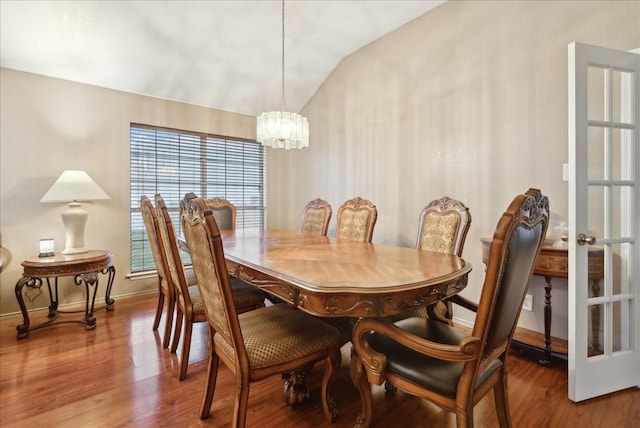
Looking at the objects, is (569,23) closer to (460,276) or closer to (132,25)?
(460,276)

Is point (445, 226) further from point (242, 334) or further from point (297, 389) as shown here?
point (242, 334)

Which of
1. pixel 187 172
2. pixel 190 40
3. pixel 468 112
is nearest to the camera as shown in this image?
pixel 468 112

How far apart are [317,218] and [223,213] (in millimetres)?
1143

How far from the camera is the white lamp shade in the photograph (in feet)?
9.51

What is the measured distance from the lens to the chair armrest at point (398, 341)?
102cm

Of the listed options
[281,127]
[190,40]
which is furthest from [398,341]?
[190,40]

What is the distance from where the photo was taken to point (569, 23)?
2248 mm

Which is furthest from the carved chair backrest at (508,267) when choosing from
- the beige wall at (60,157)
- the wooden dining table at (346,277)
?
the beige wall at (60,157)

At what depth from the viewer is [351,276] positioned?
1.35 metres

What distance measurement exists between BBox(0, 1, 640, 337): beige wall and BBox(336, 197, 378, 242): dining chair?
2.34 feet

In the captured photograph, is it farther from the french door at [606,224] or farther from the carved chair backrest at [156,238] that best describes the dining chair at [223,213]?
the french door at [606,224]

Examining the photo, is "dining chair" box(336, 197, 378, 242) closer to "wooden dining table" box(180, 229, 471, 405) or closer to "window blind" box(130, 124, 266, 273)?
"wooden dining table" box(180, 229, 471, 405)

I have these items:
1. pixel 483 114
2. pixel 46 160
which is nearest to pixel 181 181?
pixel 46 160

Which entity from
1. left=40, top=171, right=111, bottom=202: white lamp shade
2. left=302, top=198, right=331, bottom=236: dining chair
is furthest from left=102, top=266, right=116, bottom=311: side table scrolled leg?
left=302, top=198, right=331, bottom=236: dining chair
